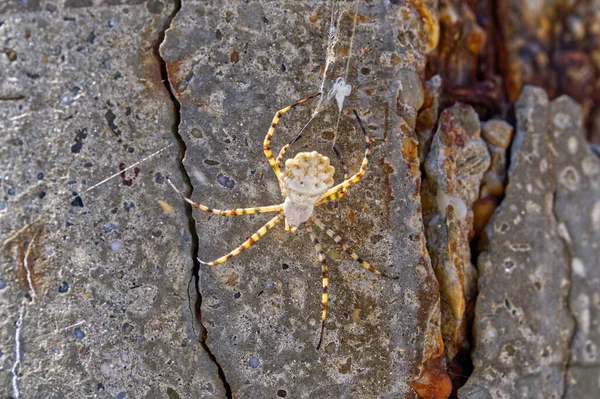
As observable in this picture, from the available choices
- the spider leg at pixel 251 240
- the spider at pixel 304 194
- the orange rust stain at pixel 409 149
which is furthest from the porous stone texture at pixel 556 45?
the spider leg at pixel 251 240

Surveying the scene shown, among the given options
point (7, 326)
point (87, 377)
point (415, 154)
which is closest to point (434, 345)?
point (415, 154)

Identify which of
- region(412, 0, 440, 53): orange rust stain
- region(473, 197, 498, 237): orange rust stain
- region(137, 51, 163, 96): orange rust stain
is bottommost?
region(473, 197, 498, 237): orange rust stain

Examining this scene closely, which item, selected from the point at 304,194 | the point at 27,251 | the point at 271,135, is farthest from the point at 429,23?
the point at 27,251

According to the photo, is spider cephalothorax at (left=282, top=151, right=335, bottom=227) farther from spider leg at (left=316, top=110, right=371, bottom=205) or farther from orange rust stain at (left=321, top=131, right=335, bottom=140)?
orange rust stain at (left=321, top=131, right=335, bottom=140)

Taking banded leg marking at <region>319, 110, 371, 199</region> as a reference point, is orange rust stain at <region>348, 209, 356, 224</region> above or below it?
below

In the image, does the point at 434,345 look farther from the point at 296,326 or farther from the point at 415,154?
the point at 415,154

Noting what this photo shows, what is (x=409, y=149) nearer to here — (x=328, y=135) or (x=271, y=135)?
(x=328, y=135)

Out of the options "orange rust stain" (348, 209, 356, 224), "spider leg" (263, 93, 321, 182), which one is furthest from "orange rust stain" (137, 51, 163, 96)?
"orange rust stain" (348, 209, 356, 224)

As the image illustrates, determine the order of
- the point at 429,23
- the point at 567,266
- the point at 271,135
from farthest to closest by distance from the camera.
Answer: the point at 567,266
the point at 429,23
the point at 271,135

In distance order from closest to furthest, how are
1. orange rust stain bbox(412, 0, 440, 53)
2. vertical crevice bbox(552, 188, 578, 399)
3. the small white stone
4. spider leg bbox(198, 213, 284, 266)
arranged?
1. spider leg bbox(198, 213, 284, 266)
2. orange rust stain bbox(412, 0, 440, 53)
3. vertical crevice bbox(552, 188, 578, 399)
4. the small white stone
